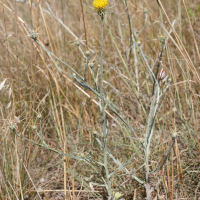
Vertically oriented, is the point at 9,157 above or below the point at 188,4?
below

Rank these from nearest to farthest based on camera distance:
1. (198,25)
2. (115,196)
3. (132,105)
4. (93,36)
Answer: (115,196) < (132,105) < (198,25) < (93,36)

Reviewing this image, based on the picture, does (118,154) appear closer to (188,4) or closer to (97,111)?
(97,111)

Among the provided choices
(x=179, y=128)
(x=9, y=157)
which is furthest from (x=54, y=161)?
(x=179, y=128)

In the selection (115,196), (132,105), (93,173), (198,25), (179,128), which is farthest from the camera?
(198,25)

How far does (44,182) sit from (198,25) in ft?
6.39

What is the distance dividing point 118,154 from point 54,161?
451 mm

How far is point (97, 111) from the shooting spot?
1798mm

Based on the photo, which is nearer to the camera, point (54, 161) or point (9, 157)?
point (9, 157)

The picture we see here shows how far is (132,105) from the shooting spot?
1.72 metres

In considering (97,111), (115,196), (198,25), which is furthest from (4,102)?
(198,25)

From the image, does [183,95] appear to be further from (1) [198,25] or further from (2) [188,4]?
(2) [188,4]

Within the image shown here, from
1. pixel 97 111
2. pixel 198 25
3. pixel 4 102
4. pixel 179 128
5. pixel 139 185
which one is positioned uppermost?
pixel 198 25

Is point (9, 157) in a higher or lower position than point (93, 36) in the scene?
lower

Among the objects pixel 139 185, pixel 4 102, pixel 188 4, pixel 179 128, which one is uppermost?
pixel 188 4
